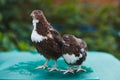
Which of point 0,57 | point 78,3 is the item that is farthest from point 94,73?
point 78,3

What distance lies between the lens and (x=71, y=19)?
13.2 feet

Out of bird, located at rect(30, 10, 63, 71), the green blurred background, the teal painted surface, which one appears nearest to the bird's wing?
bird, located at rect(30, 10, 63, 71)

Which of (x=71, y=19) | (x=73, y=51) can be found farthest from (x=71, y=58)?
(x=71, y=19)

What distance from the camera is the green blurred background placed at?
152 inches

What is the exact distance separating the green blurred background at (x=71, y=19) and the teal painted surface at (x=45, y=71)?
1.54m

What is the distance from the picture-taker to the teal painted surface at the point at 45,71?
1.74 metres

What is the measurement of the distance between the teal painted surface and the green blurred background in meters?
1.54

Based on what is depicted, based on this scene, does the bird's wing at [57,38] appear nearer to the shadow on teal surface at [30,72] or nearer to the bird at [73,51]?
the bird at [73,51]

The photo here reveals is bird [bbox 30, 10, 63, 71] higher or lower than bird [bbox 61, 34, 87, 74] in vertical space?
higher

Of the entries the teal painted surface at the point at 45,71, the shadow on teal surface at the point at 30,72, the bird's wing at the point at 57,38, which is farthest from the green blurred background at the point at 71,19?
the bird's wing at the point at 57,38

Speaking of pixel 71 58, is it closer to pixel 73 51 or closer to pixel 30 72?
pixel 73 51

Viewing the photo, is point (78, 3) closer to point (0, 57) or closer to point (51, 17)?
point (51, 17)

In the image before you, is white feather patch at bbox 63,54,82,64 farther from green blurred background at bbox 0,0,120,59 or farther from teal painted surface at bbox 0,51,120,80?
green blurred background at bbox 0,0,120,59

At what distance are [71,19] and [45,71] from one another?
2252mm
